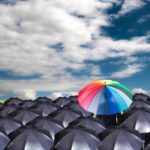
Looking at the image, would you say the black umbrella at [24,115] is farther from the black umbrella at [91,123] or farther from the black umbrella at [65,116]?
the black umbrella at [91,123]

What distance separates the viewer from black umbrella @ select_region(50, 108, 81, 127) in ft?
71.9

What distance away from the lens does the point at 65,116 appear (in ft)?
72.3

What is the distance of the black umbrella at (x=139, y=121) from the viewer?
1981 centimetres

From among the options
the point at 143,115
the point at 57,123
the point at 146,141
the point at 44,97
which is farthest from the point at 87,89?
the point at 44,97

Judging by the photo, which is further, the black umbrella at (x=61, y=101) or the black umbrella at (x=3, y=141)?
the black umbrella at (x=61, y=101)

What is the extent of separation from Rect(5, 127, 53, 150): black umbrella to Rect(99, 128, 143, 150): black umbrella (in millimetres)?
2350

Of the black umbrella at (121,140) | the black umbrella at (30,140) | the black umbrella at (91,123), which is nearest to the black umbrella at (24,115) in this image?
the black umbrella at (91,123)

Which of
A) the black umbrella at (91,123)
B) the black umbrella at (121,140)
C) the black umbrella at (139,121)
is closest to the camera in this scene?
the black umbrella at (121,140)

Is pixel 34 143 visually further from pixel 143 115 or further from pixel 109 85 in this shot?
pixel 143 115

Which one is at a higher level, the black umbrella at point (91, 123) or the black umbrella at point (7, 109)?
the black umbrella at point (91, 123)

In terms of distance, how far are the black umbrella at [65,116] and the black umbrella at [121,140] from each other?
19.1 feet

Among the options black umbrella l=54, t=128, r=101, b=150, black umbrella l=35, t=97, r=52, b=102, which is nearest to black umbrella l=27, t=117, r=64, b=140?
black umbrella l=54, t=128, r=101, b=150

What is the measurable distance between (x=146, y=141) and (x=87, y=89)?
4.24 m

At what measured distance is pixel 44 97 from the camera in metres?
35.6
